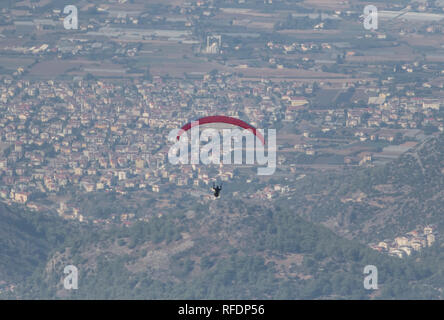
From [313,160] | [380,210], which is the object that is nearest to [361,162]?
[313,160]

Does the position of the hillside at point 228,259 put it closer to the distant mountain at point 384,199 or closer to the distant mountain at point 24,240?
the distant mountain at point 24,240

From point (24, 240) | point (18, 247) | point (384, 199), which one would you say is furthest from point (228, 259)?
point (384, 199)

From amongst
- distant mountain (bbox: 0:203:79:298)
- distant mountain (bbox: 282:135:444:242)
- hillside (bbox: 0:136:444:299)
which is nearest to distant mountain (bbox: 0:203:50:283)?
distant mountain (bbox: 0:203:79:298)

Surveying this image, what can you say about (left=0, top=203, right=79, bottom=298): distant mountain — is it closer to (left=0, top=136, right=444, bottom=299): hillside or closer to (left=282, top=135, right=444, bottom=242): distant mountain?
(left=0, top=136, right=444, bottom=299): hillside

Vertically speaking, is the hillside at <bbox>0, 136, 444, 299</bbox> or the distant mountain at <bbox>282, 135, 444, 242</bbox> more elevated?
the distant mountain at <bbox>282, 135, 444, 242</bbox>

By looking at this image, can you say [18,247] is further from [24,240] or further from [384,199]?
[384,199]

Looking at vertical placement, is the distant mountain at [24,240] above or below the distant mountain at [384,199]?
below

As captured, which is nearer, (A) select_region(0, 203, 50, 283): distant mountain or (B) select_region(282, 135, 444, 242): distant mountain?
(A) select_region(0, 203, 50, 283): distant mountain

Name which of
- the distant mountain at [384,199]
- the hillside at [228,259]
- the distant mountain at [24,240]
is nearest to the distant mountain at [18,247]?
the distant mountain at [24,240]

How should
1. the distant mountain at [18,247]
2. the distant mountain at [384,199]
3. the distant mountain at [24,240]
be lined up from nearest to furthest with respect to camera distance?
the distant mountain at [24,240]
the distant mountain at [18,247]
the distant mountain at [384,199]
